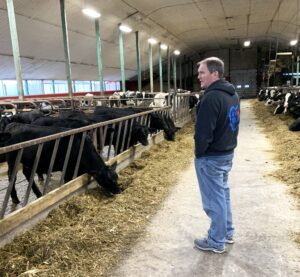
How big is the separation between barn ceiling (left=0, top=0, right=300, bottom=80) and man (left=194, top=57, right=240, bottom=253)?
8872 millimetres

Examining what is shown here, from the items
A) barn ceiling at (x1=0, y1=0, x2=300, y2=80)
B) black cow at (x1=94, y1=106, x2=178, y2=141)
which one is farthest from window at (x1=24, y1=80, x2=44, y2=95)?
black cow at (x1=94, y1=106, x2=178, y2=141)

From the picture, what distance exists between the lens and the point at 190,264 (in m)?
2.99

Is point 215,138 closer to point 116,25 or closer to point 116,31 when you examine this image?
point 116,25

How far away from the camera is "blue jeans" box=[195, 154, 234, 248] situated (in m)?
2.98

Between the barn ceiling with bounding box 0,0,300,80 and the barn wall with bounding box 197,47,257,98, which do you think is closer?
the barn ceiling with bounding box 0,0,300,80

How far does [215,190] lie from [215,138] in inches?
19.1

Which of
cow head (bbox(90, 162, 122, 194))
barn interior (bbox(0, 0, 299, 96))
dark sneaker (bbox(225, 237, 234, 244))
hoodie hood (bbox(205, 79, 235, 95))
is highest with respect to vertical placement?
barn interior (bbox(0, 0, 299, 96))

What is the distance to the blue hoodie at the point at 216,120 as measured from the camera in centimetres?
283

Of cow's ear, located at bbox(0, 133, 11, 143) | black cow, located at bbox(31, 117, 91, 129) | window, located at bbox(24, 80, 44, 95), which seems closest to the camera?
cow's ear, located at bbox(0, 133, 11, 143)

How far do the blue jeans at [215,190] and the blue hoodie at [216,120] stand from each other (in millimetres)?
82

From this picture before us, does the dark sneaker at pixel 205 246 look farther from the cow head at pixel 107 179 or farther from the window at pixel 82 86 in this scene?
the window at pixel 82 86

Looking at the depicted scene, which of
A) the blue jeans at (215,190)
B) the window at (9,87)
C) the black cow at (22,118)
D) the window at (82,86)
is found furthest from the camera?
the window at (82,86)

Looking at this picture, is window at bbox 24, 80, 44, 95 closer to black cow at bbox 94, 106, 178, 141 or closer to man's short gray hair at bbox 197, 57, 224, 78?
black cow at bbox 94, 106, 178, 141

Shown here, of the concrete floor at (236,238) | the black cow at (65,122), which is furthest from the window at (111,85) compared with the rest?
the concrete floor at (236,238)
